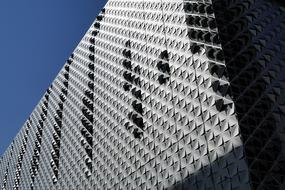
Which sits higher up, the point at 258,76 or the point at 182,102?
the point at 258,76

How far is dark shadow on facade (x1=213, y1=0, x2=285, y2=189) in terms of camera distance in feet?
115

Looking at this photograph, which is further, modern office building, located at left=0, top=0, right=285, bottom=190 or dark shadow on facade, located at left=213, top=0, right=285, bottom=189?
modern office building, located at left=0, top=0, right=285, bottom=190

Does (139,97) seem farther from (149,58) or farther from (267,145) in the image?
(267,145)

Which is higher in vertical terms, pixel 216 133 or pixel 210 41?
pixel 210 41

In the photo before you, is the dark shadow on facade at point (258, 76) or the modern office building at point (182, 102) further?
the modern office building at point (182, 102)

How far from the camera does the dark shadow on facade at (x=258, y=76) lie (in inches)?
1377

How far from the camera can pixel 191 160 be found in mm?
40438

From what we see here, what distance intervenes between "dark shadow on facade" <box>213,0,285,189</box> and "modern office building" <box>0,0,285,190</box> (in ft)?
0.35

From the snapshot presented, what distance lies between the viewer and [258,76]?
41.1 metres

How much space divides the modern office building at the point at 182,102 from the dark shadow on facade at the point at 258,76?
106 millimetres

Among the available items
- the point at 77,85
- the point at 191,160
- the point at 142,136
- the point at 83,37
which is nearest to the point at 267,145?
the point at 191,160

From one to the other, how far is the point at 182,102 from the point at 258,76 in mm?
9070

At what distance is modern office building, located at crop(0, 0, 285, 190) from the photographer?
36.9 metres

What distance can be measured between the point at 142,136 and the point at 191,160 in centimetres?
1228
